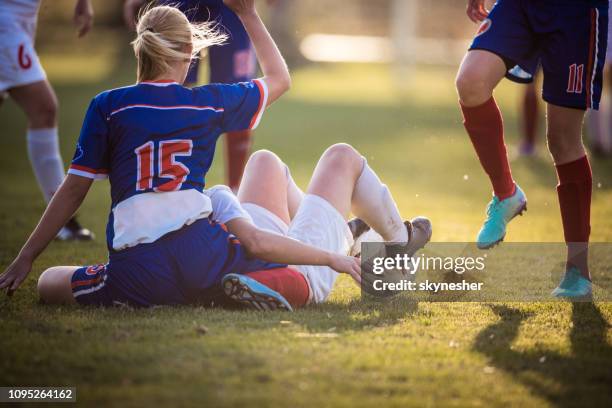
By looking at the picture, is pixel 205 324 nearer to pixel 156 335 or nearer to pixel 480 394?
pixel 156 335

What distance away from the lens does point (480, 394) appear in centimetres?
264

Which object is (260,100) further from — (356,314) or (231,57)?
(231,57)

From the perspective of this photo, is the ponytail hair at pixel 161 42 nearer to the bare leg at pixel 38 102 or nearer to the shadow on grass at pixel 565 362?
the shadow on grass at pixel 565 362

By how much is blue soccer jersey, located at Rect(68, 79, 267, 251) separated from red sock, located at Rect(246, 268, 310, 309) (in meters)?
0.34

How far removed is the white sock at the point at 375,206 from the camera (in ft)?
12.6

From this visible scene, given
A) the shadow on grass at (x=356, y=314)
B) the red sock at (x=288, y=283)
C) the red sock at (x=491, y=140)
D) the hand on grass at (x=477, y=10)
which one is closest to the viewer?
the shadow on grass at (x=356, y=314)

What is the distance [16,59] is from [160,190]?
2.39 m

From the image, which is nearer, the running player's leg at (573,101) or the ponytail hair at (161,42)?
the ponytail hair at (161,42)

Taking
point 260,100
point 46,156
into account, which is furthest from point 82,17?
point 260,100

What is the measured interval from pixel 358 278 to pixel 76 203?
1.13 meters

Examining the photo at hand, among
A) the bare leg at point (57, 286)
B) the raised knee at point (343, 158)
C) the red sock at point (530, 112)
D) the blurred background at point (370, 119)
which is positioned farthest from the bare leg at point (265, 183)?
the red sock at point (530, 112)

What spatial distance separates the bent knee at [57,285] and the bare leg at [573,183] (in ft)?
7.00

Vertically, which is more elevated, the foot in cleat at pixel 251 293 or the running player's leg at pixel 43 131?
the running player's leg at pixel 43 131

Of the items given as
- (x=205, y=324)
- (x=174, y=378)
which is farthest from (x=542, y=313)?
(x=174, y=378)
